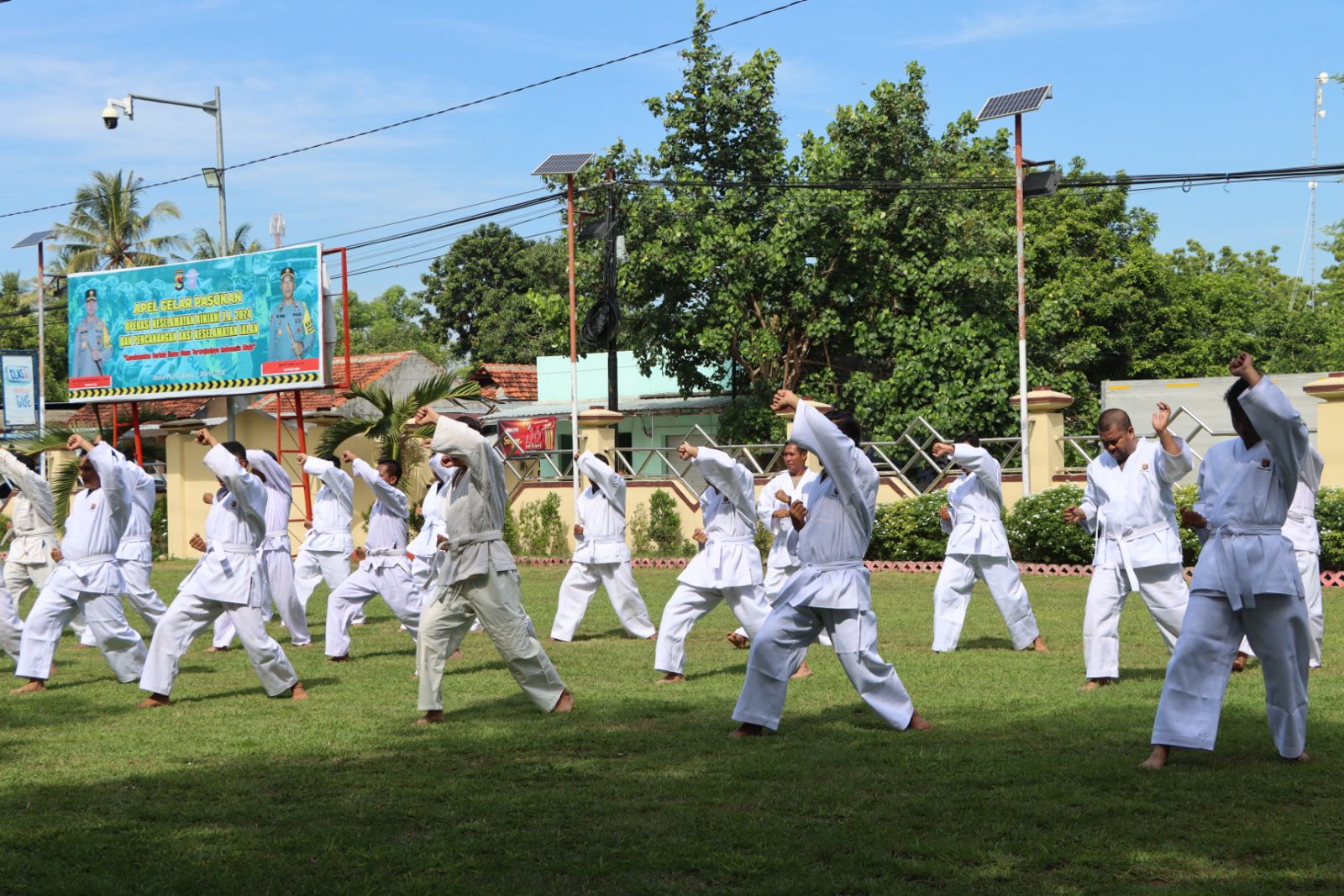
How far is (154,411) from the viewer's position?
30.8 meters

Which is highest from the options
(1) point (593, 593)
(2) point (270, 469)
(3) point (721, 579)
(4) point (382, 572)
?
(2) point (270, 469)

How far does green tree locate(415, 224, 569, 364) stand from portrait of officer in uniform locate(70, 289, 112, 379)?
2119 cm

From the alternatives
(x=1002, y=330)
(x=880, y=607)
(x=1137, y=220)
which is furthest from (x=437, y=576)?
(x=1137, y=220)

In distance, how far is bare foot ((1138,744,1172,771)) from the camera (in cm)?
666

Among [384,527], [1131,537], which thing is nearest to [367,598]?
[384,527]

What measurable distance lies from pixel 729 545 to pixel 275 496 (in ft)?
17.0

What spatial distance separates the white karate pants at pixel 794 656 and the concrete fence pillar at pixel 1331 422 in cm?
1171

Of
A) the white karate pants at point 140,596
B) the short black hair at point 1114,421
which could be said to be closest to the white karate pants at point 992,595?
the short black hair at point 1114,421

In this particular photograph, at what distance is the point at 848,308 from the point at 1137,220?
1199cm

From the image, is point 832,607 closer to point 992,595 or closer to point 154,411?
point 992,595

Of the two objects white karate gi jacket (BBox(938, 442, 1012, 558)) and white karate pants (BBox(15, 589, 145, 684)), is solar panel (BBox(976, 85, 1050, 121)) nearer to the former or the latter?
white karate gi jacket (BBox(938, 442, 1012, 558))

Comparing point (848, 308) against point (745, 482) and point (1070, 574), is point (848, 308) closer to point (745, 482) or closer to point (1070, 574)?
point (1070, 574)

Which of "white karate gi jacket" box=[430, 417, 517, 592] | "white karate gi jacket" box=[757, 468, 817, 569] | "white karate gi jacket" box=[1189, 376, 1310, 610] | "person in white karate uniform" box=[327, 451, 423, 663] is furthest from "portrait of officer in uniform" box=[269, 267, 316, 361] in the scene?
"white karate gi jacket" box=[1189, 376, 1310, 610]

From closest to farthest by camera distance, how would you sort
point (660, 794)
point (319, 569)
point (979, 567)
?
1. point (660, 794)
2. point (979, 567)
3. point (319, 569)
